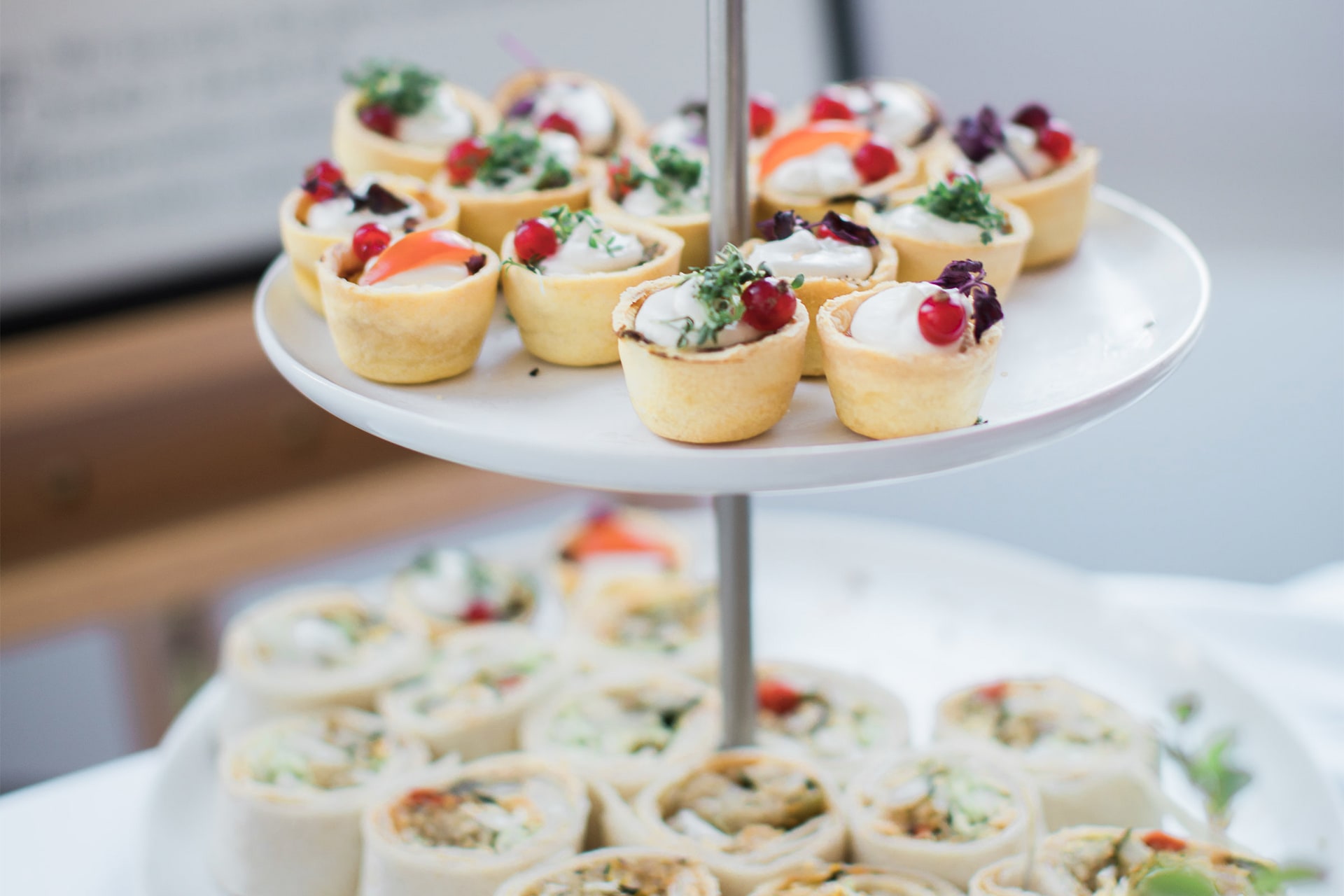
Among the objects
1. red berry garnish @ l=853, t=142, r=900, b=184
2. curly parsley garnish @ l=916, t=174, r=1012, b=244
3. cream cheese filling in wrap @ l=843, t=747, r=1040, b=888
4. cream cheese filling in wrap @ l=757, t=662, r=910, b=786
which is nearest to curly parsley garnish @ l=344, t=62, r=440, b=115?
red berry garnish @ l=853, t=142, r=900, b=184

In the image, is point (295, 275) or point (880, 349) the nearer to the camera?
point (880, 349)

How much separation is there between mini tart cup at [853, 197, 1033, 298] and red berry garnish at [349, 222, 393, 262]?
1.59 feet

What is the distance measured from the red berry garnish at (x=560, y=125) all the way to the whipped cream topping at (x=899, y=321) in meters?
0.63

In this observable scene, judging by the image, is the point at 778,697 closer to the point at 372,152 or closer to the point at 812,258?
the point at 812,258

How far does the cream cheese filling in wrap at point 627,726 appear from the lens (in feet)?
5.10

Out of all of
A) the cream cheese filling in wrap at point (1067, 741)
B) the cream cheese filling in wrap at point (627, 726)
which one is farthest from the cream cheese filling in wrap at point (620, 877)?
the cream cheese filling in wrap at point (1067, 741)

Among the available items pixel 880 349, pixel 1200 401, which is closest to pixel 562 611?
pixel 880 349

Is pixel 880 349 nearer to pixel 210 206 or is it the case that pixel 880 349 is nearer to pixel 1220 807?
pixel 1220 807

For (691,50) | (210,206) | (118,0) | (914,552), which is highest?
(118,0)

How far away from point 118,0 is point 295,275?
6.14 ft

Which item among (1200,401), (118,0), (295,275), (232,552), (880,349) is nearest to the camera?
(880,349)

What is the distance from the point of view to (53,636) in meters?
2.89

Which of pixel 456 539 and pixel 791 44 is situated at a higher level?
pixel 791 44

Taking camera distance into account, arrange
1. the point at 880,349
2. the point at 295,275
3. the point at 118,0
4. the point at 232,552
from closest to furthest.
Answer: the point at 880,349 → the point at 295,275 → the point at 118,0 → the point at 232,552
